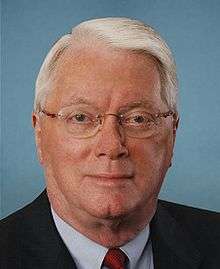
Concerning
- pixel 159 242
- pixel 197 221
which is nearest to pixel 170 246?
pixel 159 242

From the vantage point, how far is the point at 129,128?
70.8 inches

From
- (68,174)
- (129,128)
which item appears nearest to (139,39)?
(129,128)

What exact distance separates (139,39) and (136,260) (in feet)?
1.81

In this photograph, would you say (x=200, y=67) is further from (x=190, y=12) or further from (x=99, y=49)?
(x=99, y=49)

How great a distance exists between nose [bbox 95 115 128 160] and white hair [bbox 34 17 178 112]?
0.58 feet

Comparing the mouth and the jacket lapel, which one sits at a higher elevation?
the mouth

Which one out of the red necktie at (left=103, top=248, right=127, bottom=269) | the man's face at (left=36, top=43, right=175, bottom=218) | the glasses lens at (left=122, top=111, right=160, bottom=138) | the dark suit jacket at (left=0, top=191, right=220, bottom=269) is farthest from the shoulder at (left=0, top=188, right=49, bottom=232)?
the glasses lens at (left=122, top=111, right=160, bottom=138)

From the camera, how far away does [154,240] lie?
6.54ft

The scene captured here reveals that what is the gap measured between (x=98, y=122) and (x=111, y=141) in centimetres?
6

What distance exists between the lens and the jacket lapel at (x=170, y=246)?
1976mm

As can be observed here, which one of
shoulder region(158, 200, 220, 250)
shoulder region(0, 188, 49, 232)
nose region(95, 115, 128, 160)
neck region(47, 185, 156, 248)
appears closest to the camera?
nose region(95, 115, 128, 160)

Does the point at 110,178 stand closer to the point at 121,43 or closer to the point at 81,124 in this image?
the point at 81,124

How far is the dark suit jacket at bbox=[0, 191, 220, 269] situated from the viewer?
188cm

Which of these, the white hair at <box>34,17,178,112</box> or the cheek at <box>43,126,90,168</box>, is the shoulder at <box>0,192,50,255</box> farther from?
the white hair at <box>34,17,178,112</box>
